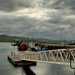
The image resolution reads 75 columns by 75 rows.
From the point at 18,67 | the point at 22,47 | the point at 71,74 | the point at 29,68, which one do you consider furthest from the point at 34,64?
the point at 22,47

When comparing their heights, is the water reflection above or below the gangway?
below

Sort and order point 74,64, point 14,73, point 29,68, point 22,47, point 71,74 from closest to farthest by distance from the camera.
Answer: point 74,64
point 71,74
point 14,73
point 29,68
point 22,47

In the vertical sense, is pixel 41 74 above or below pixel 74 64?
below

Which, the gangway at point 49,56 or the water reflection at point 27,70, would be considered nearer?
the gangway at point 49,56

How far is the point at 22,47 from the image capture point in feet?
439

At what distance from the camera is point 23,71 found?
3941 centimetres

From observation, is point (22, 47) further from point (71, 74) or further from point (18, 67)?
point (71, 74)

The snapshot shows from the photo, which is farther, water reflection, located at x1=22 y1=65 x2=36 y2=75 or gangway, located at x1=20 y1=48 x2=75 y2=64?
water reflection, located at x1=22 y1=65 x2=36 y2=75

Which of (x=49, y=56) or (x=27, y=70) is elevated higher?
(x=49, y=56)

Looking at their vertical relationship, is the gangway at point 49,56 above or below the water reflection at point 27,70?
above

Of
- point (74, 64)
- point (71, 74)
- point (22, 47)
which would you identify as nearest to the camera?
point (74, 64)

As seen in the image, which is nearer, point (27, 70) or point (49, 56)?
point (49, 56)

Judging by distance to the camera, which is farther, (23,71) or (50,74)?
(23,71)

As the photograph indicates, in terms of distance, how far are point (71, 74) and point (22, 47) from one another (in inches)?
4001
